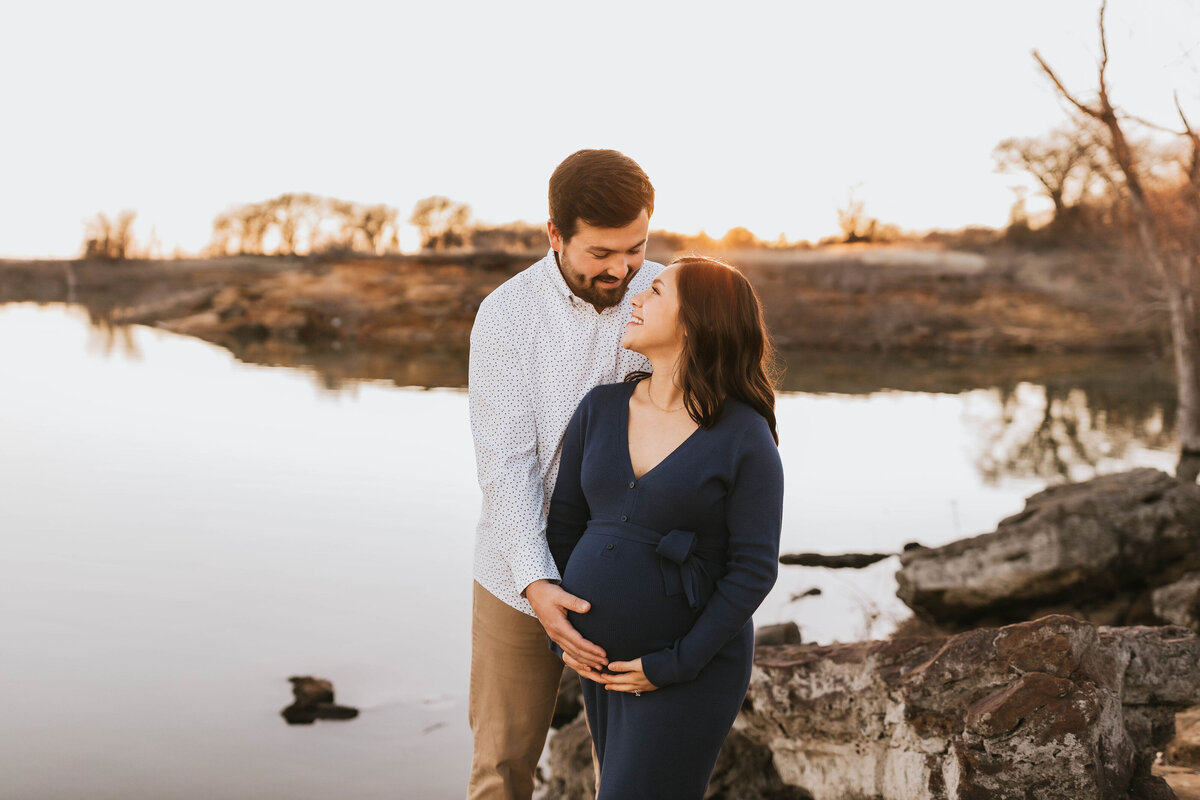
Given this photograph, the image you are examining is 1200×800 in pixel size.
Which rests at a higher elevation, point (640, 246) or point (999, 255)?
point (999, 255)

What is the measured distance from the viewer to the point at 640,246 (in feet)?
8.01

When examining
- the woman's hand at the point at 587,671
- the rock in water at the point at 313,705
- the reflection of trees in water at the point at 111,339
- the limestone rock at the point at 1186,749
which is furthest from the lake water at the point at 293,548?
the reflection of trees in water at the point at 111,339

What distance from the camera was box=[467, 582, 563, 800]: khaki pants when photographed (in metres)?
2.55

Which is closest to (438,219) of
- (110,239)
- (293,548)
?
(110,239)

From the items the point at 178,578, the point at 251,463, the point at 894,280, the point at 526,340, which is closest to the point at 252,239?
the point at 894,280

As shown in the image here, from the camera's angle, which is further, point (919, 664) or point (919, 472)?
point (919, 472)

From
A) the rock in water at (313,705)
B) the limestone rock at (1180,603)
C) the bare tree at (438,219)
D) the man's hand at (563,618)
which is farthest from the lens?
the bare tree at (438,219)

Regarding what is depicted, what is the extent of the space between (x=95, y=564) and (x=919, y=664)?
578 centimetres

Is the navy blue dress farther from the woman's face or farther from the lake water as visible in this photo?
the lake water

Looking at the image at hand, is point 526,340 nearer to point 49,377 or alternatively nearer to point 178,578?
point 178,578

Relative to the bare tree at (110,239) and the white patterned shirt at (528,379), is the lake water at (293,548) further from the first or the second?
the bare tree at (110,239)

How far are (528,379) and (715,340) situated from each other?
52 centimetres

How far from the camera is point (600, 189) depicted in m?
2.31

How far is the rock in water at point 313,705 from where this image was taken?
479 cm
